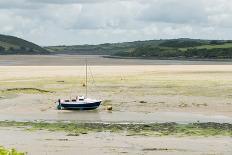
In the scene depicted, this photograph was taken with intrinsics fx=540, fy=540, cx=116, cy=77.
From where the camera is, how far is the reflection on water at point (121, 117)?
3462 cm

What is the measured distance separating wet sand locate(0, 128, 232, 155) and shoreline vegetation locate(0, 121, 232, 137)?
1079 millimetres

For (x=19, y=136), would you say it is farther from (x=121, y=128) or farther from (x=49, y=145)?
(x=121, y=128)

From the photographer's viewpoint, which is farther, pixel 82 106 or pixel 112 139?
pixel 82 106

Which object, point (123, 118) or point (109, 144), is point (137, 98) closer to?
point (123, 118)

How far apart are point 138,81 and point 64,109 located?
22064 millimetres

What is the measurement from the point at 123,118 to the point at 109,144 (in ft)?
31.7

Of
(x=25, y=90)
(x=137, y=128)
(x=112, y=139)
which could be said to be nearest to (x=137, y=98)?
(x=25, y=90)

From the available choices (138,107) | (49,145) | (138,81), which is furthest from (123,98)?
(49,145)

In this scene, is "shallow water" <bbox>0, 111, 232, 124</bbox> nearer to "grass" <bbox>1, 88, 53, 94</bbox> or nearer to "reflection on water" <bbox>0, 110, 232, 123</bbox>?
"reflection on water" <bbox>0, 110, 232, 123</bbox>

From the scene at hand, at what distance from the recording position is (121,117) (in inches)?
1420

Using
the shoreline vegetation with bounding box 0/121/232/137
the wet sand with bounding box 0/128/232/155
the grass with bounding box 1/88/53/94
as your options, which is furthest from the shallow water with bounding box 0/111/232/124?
the grass with bounding box 1/88/53/94

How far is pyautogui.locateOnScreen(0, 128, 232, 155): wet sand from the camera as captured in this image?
24203 mm

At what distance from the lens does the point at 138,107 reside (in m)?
40.5

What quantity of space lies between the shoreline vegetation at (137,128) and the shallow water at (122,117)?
1903 mm
